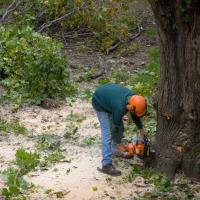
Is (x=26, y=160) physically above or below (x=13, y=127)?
below

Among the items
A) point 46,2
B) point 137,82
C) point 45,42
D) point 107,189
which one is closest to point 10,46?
point 45,42

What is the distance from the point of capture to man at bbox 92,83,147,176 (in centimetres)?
627

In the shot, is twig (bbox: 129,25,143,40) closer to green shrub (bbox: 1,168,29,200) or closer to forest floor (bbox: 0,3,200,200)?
forest floor (bbox: 0,3,200,200)

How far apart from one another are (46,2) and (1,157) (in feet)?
18.6

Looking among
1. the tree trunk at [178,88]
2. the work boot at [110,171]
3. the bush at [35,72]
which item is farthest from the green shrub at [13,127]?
the tree trunk at [178,88]

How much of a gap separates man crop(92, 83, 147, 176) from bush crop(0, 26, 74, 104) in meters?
3.09

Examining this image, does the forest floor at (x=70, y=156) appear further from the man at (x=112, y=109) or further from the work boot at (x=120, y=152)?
the man at (x=112, y=109)

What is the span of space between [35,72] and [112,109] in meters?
3.66

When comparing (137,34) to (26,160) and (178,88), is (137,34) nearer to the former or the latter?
(26,160)

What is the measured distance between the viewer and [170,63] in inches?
244

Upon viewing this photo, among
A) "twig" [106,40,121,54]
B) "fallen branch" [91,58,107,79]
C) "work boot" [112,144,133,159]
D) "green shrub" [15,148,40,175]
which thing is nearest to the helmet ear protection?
"work boot" [112,144,133,159]

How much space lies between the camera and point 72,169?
267 inches

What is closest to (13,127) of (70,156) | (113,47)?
(70,156)

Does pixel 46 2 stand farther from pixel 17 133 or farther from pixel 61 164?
pixel 61 164
